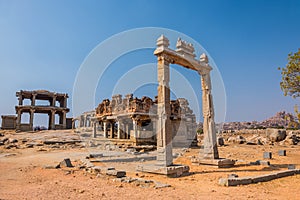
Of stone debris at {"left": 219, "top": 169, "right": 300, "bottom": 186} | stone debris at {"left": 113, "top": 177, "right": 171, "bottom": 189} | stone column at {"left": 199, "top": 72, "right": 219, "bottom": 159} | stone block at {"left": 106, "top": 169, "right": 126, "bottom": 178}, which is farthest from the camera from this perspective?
stone column at {"left": 199, "top": 72, "right": 219, "bottom": 159}

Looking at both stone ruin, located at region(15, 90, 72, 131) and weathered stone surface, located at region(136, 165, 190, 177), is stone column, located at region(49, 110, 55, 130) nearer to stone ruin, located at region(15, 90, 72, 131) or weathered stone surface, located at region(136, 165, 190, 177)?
stone ruin, located at region(15, 90, 72, 131)

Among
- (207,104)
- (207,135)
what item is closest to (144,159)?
(207,135)

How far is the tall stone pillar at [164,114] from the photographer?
A: 28.5ft

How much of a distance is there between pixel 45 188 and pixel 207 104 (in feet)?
28.8

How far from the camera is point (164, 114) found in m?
9.10

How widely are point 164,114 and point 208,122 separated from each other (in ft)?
12.4

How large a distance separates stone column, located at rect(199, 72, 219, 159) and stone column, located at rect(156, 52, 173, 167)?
3316mm

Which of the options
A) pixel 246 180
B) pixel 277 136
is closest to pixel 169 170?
pixel 246 180

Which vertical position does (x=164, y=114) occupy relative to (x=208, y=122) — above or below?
above

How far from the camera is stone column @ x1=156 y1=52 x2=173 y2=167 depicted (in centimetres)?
867


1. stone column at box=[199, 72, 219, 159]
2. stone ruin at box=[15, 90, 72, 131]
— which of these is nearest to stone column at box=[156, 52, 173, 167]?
stone column at box=[199, 72, 219, 159]

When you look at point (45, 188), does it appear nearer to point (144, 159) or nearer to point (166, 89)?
point (166, 89)

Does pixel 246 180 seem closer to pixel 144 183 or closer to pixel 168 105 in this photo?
pixel 144 183

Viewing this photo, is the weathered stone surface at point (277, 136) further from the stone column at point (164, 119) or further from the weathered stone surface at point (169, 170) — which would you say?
the stone column at point (164, 119)
